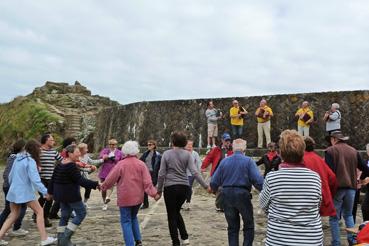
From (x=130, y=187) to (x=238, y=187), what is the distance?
169cm

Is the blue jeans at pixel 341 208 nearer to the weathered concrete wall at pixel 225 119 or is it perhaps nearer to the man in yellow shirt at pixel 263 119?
the man in yellow shirt at pixel 263 119

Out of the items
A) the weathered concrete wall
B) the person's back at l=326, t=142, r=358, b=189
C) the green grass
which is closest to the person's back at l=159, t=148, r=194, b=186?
the person's back at l=326, t=142, r=358, b=189

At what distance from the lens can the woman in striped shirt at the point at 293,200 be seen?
3.64 m

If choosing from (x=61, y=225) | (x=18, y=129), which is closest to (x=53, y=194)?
(x=61, y=225)

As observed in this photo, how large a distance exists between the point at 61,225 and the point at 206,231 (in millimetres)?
2758

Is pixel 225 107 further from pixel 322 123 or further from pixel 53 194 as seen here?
pixel 53 194

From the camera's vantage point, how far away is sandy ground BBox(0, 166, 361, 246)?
7.07 meters

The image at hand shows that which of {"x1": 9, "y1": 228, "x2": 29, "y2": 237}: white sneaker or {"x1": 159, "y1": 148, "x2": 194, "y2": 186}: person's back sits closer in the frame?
{"x1": 159, "y1": 148, "x2": 194, "y2": 186}: person's back

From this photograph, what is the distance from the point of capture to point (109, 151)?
1016 cm

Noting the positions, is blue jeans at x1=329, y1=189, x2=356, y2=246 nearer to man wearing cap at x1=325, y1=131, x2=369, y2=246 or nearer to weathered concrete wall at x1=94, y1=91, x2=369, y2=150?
man wearing cap at x1=325, y1=131, x2=369, y2=246

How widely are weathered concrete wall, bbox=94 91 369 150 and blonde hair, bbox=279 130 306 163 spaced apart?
465 inches

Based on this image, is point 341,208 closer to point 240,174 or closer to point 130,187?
point 240,174

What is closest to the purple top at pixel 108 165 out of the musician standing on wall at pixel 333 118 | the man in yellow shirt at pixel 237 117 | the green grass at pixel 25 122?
the man in yellow shirt at pixel 237 117

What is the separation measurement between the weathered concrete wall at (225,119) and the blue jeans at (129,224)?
10387 mm
